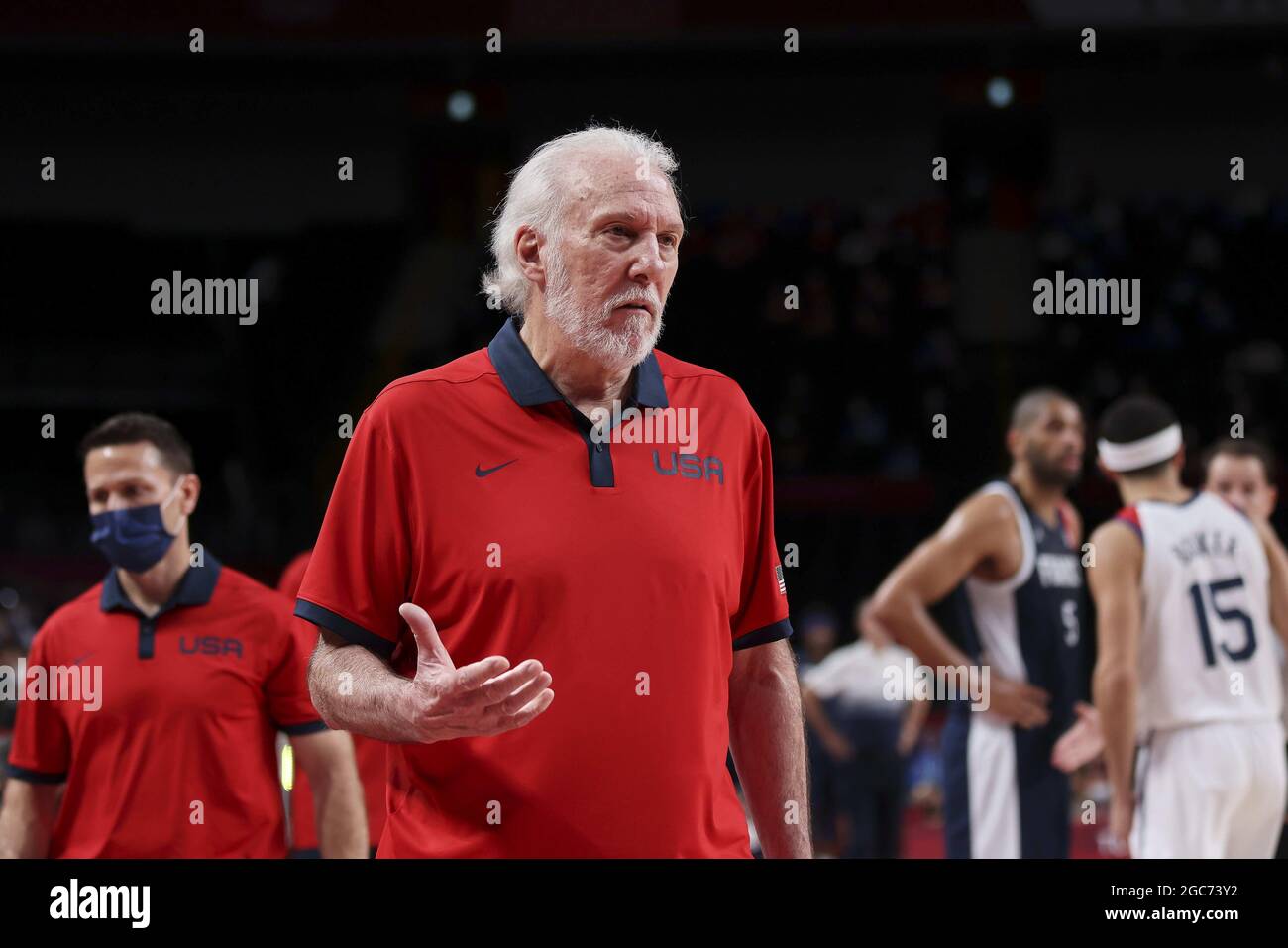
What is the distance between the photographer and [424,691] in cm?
225

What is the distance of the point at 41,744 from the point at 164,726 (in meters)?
0.32

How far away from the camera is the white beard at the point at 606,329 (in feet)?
8.56

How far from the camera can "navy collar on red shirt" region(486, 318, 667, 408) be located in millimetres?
2656

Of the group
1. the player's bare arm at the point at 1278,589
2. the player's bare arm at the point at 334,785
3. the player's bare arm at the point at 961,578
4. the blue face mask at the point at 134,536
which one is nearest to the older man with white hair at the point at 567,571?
the player's bare arm at the point at 334,785

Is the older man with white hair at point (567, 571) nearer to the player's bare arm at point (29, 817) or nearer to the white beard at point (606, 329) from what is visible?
the white beard at point (606, 329)

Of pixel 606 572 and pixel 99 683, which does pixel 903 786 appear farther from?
pixel 606 572

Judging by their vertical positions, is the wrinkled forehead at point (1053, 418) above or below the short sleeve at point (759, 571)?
above

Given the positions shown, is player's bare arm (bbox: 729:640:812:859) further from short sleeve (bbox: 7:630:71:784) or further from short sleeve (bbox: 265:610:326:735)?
short sleeve (bbox: 7:630:71:784)

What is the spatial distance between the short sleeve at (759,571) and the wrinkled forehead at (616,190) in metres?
0.45

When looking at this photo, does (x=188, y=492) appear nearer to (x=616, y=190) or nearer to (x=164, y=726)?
(x=164, y=726)

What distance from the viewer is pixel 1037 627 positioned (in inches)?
229
